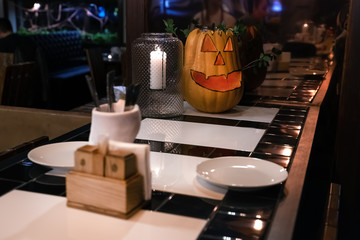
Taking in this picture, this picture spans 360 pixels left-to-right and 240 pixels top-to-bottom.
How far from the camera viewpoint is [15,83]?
363cm

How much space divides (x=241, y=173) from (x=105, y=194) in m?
0.34

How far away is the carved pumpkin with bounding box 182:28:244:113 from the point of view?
5.35ft

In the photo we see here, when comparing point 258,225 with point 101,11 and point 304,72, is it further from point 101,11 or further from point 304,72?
point 101,11

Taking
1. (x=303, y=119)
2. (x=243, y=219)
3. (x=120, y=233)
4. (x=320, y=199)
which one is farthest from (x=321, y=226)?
(x=120, y=233)

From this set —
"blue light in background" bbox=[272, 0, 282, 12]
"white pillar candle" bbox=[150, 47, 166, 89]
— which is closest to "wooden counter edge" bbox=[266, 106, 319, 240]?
"white pillar candle" bbox=[150, 47, 166, 89]

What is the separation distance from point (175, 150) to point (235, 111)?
59cm

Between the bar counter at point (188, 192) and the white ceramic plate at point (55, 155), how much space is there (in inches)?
0.9

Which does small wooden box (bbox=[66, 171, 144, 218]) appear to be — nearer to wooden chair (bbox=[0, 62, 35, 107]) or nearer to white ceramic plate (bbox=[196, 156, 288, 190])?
white ceramic plate (bbox=[196, 156, 288, 190])

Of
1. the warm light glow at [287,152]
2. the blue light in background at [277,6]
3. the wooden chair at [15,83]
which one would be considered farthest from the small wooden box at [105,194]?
the wooden chair at [15,83]

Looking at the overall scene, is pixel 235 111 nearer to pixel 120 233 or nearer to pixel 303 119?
pixel 303 119

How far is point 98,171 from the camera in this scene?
0.84 metres

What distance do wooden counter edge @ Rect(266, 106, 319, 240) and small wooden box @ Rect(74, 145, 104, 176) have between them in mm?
330

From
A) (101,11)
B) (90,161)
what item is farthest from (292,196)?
(101,11)

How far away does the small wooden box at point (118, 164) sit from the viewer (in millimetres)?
818
